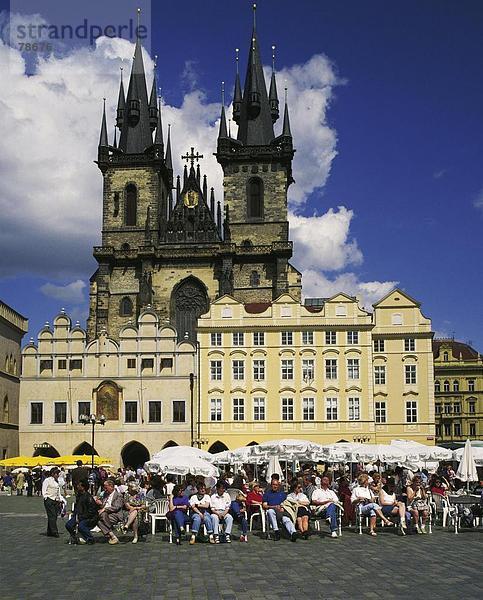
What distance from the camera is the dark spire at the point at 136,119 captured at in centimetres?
7906

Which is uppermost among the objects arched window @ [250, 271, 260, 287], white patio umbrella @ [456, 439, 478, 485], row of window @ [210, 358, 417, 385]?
arched window @ [250, 271, 260, 287]

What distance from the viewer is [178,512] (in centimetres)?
1838

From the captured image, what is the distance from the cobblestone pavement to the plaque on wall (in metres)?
36.6

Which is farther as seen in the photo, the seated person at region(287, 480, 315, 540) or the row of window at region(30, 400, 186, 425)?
the row of window at region(30, 400, 186, 425)

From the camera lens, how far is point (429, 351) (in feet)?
183

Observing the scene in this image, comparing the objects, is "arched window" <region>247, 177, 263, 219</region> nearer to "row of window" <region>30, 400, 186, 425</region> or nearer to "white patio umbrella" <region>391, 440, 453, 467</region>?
"row of window" <region>30, 400, 186, 425</region>

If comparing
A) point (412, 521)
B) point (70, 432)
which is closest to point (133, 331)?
point (70, 432)

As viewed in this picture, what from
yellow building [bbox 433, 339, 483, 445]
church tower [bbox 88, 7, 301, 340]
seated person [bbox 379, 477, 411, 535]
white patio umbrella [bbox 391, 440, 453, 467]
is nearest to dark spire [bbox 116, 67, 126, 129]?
church tower [bbox 88, 7, 301, 340]

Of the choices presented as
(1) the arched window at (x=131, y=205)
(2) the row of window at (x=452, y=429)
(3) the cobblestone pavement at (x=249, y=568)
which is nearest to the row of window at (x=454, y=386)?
(2) the row of window at (x=452, y=429)

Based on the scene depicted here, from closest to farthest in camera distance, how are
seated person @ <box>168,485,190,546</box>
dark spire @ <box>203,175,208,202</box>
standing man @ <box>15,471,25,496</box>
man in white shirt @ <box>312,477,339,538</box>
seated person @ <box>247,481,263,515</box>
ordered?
seated person @ <box>168,485,190,546</box>, man in white shirt @ <box>312,477,339,538</box>, seated person @ <box>247,481,263,515</box>, standing man @ <box>15,471,25,496</box>, dark spire @ <box>203,175,208,202</box>

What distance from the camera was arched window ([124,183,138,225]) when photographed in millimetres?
76188

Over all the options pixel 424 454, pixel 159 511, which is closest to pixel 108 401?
pixel 424 454

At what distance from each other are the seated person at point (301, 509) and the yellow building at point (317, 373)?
1409 inches

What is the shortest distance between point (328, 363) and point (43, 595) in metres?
45.1
